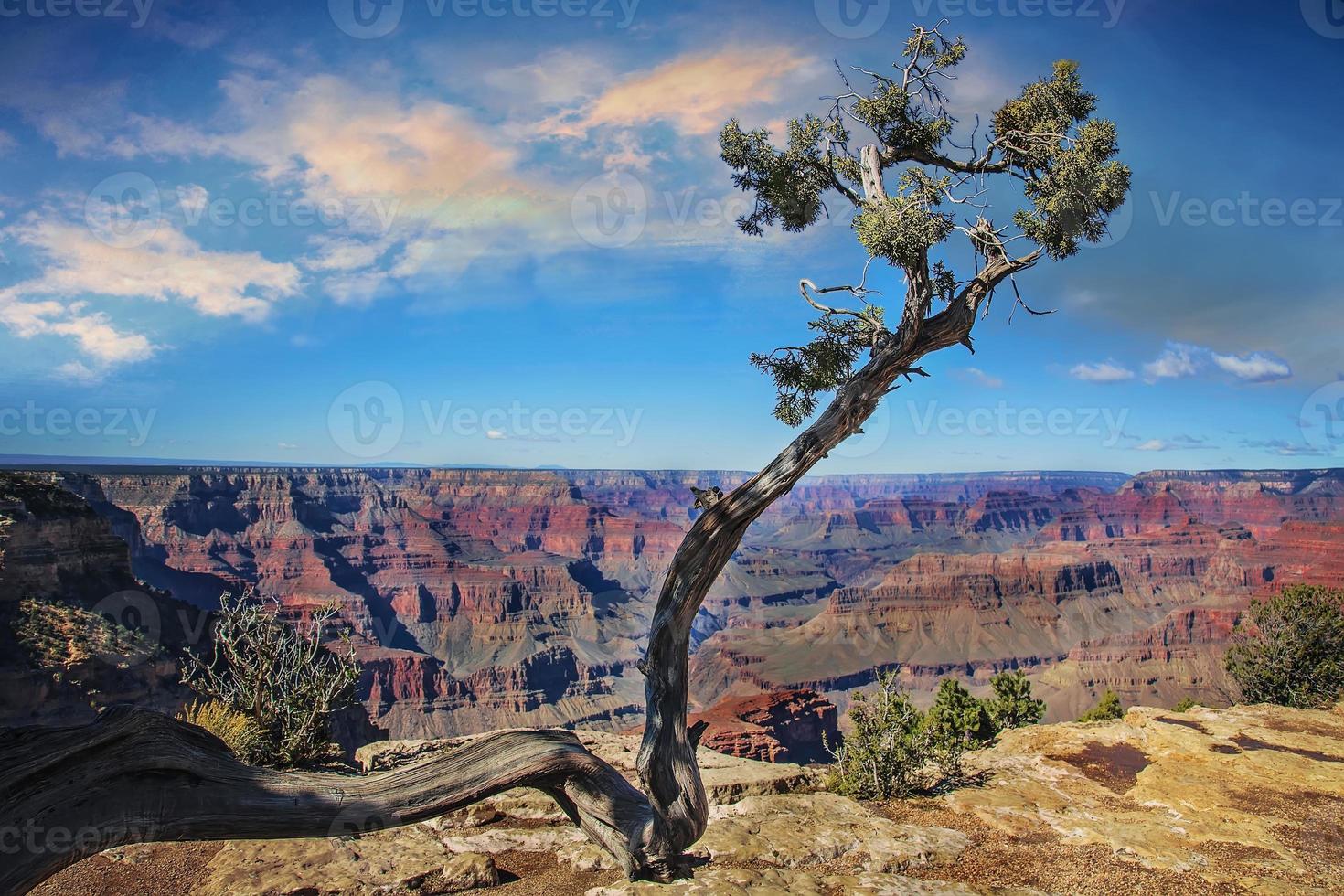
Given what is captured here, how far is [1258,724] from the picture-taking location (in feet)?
51.9

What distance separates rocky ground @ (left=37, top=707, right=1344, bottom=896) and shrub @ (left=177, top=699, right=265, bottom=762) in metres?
2.27

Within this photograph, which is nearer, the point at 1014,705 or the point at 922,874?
the point at 922,874

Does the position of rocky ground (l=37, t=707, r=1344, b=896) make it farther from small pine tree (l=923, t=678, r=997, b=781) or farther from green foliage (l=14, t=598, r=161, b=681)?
green foliage (l=14, t=598, r=161, b=681)

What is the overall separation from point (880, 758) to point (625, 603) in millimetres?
141789

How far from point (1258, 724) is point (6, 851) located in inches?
817

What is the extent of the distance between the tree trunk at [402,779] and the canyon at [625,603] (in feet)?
175

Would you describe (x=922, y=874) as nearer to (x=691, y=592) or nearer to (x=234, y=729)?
(x=691, y=592)

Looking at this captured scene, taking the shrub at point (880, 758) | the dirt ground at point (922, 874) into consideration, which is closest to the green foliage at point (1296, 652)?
the shrub at point (880, 758)

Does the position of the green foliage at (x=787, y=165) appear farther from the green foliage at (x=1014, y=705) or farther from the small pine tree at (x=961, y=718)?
the green foliage at (x=1014, y=705)

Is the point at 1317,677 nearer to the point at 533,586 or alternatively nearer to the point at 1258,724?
the point at 1258,724

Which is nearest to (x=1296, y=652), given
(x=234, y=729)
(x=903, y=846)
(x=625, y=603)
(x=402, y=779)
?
(x=903, y=846)

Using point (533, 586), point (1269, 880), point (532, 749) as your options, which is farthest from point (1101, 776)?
point (533, 586)

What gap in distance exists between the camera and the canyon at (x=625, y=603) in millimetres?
85438

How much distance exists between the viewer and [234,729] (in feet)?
37.2
